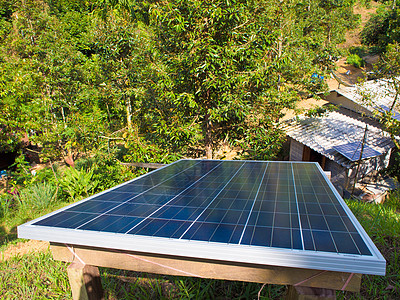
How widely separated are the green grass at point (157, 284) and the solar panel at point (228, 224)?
1537 millimetres

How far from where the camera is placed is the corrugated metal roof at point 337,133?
1544 centimetres

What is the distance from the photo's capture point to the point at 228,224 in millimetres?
2594

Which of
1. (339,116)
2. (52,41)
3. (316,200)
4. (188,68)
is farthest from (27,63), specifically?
(339,116)

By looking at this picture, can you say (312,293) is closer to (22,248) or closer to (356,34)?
(22,248)

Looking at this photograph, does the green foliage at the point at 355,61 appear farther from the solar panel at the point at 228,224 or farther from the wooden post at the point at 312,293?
the wooden post at the point at 312,293

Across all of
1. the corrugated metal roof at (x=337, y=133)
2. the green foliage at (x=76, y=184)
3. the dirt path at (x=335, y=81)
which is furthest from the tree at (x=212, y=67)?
the corrugated metal roof at (x=337, y=133)

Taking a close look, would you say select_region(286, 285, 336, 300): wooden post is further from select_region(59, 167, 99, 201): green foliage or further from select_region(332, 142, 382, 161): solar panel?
select_region(332, 142, 382, 161): solar panel

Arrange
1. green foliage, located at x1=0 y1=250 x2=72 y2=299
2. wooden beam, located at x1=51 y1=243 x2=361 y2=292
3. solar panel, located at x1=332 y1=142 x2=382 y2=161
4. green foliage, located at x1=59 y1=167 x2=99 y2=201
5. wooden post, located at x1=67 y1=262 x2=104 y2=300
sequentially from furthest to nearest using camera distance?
solar panel, located at x1=332 y1=142 x2=382 y2=161 < green foliage, located at x1=59 y1=167 x2=99 y2=201 < green foliage, located at x1=0 y1=250 x2=72 y2=299 < wooden post, located at x1=67 y1=262 x2=104 y2=300 < wooden beam, located at x1=51 y1=243 x2=361 y2=292

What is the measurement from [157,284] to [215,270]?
2.19 metres

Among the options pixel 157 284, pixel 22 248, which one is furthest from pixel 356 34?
pixel 22 248

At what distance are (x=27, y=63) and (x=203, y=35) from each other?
25.3 feet

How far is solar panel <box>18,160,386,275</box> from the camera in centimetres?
206

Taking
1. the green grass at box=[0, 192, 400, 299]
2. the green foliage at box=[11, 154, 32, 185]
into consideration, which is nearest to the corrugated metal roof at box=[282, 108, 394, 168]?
the green grass at box=[0, 192, 400, 299]

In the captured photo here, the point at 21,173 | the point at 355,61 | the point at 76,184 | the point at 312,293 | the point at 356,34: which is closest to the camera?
the point at 312,293
